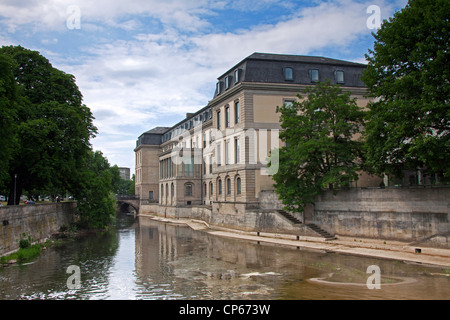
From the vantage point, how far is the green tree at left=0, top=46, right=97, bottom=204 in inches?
1315

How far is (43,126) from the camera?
111 ft

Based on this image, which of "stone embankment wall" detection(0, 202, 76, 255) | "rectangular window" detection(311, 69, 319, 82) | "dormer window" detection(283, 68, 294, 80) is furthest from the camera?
"rectangular window" detection(311, 69, 319, 82)

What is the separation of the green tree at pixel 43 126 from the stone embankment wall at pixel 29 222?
2.88 m

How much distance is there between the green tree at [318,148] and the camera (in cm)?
3058

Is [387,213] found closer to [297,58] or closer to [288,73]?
[288,73]

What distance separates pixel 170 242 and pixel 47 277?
53.3ft

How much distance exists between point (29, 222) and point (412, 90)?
2914 centimetres

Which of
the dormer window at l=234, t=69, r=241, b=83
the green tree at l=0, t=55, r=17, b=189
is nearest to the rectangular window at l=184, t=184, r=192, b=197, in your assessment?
the dormer window at l=234, t=69, r=241, b=83

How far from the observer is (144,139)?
100 m

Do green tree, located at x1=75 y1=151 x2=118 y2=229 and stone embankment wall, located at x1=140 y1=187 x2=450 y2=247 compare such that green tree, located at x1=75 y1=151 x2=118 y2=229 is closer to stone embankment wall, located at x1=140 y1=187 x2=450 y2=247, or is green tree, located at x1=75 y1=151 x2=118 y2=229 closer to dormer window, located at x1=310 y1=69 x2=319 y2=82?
stone embankment wall, located at x1=140 y1=187 x2=450 y2=247

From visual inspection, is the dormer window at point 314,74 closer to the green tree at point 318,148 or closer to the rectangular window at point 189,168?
the green tree at point 318,148

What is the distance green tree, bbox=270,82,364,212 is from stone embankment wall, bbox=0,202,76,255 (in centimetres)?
1996
